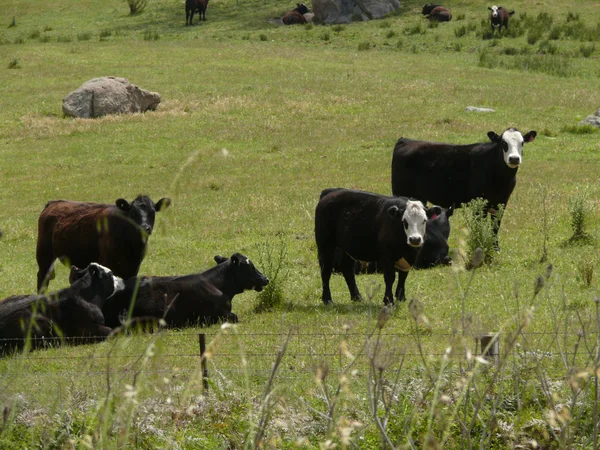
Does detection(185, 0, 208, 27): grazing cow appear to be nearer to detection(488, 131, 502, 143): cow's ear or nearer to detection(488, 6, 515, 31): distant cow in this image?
detection(488, 6, 515, 31): distant cow

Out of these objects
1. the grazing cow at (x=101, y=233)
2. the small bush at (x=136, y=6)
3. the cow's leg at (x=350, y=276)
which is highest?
the small bush at (x=136, y=6)

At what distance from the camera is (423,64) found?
34.7m

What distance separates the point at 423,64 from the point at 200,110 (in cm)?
964

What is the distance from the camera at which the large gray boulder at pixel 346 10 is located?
1764 inches

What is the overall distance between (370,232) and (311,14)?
1453 inches

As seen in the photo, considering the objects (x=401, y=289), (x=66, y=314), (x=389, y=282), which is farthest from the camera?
(x=401, y=289)

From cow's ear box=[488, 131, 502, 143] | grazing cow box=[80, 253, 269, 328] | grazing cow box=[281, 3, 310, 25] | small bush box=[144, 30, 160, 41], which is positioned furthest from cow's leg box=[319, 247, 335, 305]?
grazing cow box=[281, 3, 310, 25]

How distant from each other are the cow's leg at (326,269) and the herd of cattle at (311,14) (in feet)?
95.1

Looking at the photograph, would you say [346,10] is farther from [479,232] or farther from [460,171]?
[479,232]

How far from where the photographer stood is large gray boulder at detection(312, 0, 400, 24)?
4481cm

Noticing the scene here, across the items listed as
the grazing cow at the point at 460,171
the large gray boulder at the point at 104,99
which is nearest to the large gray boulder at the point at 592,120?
the grazing cow at the point at 460,171

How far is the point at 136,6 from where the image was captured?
49688 mm

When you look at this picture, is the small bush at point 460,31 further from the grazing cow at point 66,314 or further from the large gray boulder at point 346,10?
the grazing cow at point 66,314

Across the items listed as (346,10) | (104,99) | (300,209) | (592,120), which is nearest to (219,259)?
(300,209)
